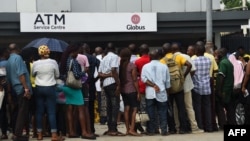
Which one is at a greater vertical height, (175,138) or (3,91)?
(3,91)

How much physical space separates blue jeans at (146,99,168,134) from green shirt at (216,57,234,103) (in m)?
1.43

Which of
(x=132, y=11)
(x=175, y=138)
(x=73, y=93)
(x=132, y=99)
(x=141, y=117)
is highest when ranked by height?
(x=132, y=11)

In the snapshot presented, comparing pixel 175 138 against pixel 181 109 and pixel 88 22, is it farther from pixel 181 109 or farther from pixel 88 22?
pixel 88 22

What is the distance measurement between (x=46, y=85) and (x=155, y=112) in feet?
8.02

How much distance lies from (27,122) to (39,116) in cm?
61

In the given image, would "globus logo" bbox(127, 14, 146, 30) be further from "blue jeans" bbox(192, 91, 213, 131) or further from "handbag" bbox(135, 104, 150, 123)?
"handbag" bbox(135, 104, 150, 123)

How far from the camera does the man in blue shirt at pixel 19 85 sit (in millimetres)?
11219

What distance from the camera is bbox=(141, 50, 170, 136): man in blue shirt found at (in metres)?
12.2

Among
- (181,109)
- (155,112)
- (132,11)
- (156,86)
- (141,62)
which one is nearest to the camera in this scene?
(156,86)

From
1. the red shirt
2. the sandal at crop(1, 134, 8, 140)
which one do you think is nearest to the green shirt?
the red shirt

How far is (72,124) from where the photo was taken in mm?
11922

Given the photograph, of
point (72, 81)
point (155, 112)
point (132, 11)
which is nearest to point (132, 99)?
point (155, 112)

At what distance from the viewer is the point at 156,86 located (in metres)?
12.2

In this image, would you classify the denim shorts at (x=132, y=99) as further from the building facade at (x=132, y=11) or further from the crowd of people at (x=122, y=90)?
the building facade at (x=132, y=11)
